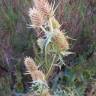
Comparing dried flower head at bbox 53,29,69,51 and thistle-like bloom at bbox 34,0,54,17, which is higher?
thistle-like bloom at bbox 34,0,54,17

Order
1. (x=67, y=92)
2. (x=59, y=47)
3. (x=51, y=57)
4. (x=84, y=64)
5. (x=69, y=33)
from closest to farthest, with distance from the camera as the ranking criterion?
1. (x=59, y=47)
2. (x=51, y=57)
3. (x=67, y=92)
4. (x=84, y=64)
5. (x=69, y=33)

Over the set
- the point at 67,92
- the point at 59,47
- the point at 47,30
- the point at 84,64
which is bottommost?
the point at 67,92

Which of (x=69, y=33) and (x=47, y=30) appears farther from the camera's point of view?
(x=69, y=33)

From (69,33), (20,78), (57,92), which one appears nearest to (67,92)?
(57,92)

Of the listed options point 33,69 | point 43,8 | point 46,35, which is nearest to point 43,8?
point 43,8

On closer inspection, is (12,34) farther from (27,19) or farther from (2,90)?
(2,90)

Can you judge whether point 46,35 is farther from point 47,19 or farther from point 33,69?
point 33,69

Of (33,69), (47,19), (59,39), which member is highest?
(47,19)

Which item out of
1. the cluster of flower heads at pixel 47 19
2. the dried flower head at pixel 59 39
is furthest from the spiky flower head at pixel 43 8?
the dried flower head at pixel 59 39

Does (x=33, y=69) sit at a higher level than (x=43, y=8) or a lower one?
lower

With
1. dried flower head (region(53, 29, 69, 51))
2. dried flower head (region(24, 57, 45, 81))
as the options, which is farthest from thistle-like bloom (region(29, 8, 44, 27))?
dried flower head (region(24, 57, 45, 81))

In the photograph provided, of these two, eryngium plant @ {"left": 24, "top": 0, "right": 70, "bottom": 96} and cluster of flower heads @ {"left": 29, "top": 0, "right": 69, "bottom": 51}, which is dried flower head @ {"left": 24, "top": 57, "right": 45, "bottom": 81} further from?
cluster of flower heads @ {"left": 29, "top": 0, "right": 69, "bottom": 51}
